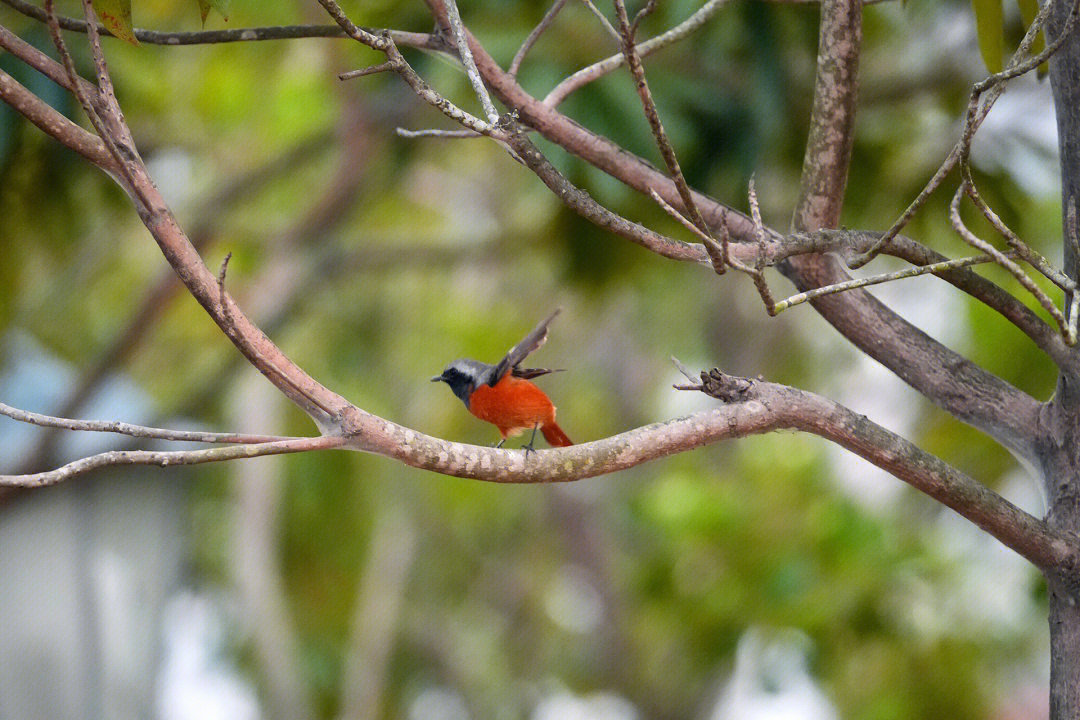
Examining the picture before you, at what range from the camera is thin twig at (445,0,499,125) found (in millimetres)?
1411

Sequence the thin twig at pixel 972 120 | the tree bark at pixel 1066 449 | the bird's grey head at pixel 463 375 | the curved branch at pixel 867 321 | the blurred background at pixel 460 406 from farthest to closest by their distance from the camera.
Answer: the blurred background at pixel 460 406, the bird's grey head at pixel 463 375, the curved branch at pixel 867 321, the tree bark at pixel 1066 449, the thin twig at pixel 972 120

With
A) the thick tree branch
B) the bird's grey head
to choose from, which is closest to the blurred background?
the bird's grey head

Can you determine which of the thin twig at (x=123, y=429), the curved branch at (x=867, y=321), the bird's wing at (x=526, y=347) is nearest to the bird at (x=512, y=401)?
the bird's wing at (x=526, y=347)

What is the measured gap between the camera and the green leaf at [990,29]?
1.91 metres

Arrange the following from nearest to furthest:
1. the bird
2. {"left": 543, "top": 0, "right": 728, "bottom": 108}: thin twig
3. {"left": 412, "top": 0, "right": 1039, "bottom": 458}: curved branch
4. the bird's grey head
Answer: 1. {"left": 412, "top": 0, "right": 1039, "bottom": 458}: curved branch
2. {"left": 543, "top": 0, "right": 728, "bottom": 108}: thin twig
3. the bird
4. the bird's grey head

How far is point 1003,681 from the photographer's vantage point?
7027mm

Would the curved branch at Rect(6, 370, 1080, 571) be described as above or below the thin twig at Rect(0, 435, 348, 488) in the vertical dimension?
above

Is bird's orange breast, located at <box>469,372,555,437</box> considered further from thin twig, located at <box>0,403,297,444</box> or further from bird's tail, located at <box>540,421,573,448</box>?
thin twig, located at <box>0,403,297,444</box>

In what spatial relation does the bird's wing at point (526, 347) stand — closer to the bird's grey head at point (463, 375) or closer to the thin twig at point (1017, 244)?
the bird's grey head at point (463, 375)

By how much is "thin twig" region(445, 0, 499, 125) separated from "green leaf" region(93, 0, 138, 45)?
0.48 meters

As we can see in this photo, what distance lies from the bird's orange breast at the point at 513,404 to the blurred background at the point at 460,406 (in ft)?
3.43

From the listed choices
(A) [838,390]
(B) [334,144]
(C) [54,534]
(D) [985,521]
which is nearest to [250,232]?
(B) [334,144]

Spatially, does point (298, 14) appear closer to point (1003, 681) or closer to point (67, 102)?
point (67, 102)

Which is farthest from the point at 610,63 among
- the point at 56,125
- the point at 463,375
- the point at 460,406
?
the point at 460,406
